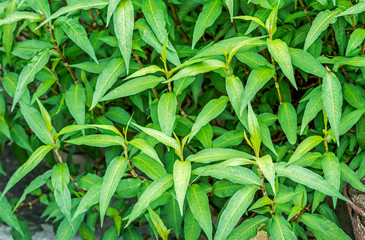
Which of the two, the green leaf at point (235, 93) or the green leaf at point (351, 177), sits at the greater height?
the green leaf at point (235, 93)

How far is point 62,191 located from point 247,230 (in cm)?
62

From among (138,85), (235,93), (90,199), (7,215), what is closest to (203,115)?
(235,93)

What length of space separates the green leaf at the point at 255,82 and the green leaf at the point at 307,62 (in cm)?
8

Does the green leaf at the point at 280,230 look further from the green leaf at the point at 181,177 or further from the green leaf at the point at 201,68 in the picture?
the green leaf at the point at 201,68

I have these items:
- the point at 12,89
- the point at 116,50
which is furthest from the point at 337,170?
the point at 12,89

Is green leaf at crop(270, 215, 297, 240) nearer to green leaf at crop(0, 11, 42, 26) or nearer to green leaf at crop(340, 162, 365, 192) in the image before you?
green leaf at crop(340, 162, 365, 192)

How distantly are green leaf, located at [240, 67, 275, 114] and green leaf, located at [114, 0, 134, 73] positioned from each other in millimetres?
382

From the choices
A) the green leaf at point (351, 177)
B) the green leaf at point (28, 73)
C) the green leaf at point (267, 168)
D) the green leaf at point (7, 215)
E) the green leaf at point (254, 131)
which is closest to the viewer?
the green leaf at point (267, 168)

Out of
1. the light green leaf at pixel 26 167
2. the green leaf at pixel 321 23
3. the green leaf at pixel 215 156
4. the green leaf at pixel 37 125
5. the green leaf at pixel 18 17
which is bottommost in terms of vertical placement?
the green leaf at pixel 215 156

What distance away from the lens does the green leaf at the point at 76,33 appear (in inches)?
60.3

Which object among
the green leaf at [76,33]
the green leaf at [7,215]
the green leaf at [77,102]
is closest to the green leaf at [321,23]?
the green leaf at [76,33]

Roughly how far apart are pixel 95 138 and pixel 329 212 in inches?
34.9

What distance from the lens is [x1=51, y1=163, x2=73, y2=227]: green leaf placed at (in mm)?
1492

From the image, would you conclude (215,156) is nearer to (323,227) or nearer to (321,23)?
(323,227)
